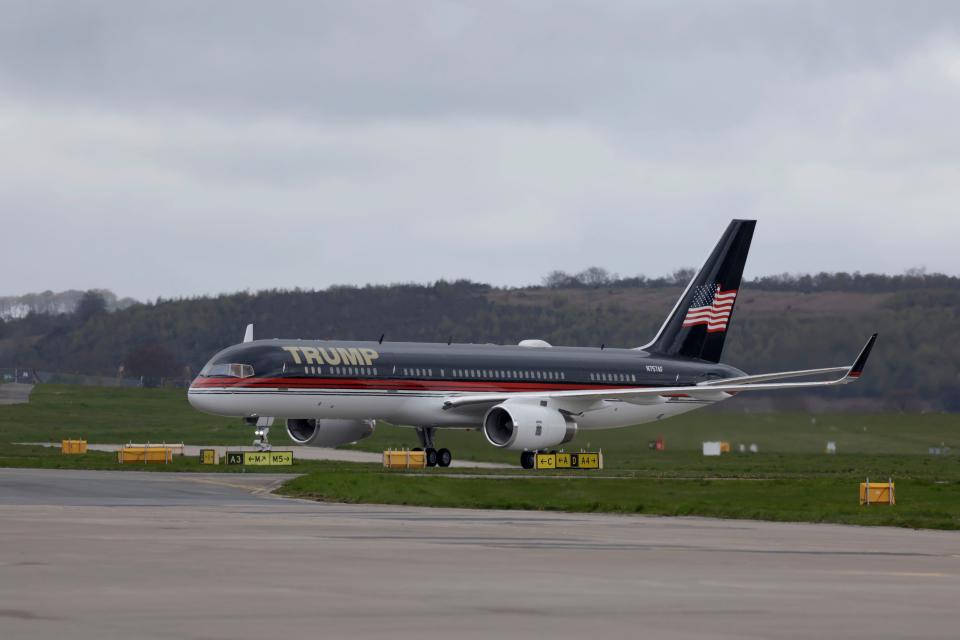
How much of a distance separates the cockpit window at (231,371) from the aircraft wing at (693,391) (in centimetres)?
783

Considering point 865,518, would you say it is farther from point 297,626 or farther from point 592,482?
point 297,626

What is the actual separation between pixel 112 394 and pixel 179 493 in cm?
8343

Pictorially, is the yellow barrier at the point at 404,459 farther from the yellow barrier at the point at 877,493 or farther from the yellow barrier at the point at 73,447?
the yellow barrier at the point at 877,493

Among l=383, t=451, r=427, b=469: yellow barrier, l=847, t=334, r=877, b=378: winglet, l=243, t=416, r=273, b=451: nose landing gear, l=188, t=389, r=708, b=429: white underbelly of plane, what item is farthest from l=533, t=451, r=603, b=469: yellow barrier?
l=243, t=416, r=273, b=451: nose landing gear

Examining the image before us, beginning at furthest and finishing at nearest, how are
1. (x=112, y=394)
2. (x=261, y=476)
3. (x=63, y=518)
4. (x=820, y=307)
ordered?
(x=112, y=394), (x=820, y=307), (x=261, y=476), (x=63, y=518)

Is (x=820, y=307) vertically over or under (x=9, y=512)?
over

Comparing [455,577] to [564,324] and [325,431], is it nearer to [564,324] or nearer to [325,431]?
[325,431]

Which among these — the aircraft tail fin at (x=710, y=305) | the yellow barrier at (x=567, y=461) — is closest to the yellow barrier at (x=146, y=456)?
the yellow barrier at (x=567, y=461)

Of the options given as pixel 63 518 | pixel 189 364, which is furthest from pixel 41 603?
pixel 189 364

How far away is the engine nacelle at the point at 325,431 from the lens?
206 feet

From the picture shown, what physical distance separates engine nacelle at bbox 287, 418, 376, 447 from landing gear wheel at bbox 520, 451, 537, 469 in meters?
7.02

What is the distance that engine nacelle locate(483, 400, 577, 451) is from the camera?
58.7 m

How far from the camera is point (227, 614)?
555 inches

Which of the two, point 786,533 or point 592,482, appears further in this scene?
point 592,482
